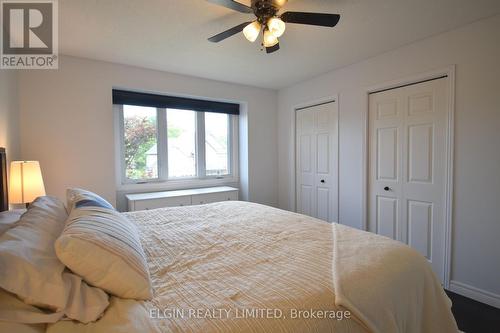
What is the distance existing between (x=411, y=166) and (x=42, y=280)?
3.05m

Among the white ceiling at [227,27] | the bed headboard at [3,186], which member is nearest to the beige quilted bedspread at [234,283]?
the bed headboard at [3,186]

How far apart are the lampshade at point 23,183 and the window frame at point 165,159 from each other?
1.19m

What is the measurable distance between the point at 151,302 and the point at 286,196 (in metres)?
3.52

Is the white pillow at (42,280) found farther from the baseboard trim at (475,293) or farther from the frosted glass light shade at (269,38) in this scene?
the baseboard trim at (475,293)

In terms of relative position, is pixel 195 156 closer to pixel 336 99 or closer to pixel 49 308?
pixel 336 99

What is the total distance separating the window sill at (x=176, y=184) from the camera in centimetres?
336

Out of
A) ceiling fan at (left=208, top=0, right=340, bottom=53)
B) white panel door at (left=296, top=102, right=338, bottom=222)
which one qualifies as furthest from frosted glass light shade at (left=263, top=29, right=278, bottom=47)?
white panel door at (left=296, top=102, right=338, bottom=222)

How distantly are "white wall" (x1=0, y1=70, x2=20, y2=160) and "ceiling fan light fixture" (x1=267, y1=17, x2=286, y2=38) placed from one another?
7.44ft

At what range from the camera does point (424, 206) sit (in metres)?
2.52

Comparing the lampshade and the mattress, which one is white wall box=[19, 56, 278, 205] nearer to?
the lampshade

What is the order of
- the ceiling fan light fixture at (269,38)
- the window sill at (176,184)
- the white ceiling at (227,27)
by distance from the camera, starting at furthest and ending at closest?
the window sill at (176,184)
the white ceiling at (227,27)
the ceiling fan light fixture at (269,38)

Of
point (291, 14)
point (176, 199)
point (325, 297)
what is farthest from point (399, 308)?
point (176, 199)

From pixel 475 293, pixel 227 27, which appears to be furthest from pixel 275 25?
pixel 475 293

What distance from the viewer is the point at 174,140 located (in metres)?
3.77
